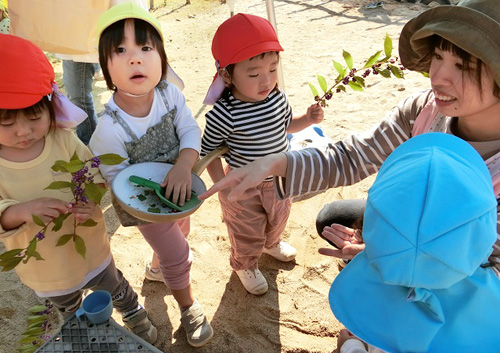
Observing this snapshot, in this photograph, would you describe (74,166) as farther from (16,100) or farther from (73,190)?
(16,100)

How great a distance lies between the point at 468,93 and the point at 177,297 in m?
1.64

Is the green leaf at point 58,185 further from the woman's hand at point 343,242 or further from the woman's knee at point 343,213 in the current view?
the woman's knee at point 343,213

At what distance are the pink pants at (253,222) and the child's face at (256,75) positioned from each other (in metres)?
0.46

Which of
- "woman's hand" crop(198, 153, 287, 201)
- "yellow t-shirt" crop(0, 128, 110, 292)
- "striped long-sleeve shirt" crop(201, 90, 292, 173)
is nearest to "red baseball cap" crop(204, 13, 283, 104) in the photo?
"striped long-sleeve shirt" crop(201, 90, 292, 173)

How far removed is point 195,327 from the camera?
7.25 feet

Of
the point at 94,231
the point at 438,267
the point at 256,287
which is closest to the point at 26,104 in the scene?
the point at 94,231

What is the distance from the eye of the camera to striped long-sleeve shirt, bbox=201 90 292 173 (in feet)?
6.62

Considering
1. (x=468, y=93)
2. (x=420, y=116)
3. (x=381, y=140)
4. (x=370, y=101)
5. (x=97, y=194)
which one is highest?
(x=468, y=93)

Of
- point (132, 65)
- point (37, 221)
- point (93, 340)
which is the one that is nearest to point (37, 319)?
point (93, 340)

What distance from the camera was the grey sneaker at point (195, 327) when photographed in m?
2.19

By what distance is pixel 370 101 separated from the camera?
4125 millimetres

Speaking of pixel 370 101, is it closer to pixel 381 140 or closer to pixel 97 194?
pixel 381 140

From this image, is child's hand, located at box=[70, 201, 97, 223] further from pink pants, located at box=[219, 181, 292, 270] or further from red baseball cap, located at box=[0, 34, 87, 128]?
pink pants, located at box=[219, 181, 292, 270]

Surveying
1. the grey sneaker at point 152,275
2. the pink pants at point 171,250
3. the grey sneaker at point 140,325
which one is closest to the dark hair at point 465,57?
the pink pants at point 171,250
